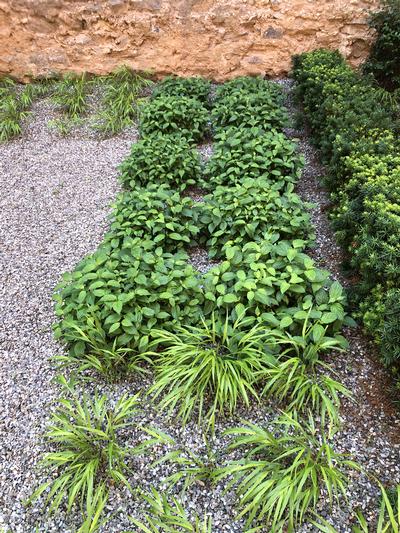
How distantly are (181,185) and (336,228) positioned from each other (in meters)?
1.62

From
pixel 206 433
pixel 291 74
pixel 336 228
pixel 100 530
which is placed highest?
pixel 291 74

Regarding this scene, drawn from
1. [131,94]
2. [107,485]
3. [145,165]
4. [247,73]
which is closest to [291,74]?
[247,73]

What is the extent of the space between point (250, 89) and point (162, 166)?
6.35 feet

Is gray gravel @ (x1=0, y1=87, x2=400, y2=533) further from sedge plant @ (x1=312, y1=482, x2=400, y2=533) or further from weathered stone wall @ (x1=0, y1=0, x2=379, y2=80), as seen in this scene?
weathered stone wall @ (x1=0, y1=0, x2=379, y2=80)

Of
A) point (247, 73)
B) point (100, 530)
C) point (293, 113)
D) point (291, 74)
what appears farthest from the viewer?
point (247, 73)

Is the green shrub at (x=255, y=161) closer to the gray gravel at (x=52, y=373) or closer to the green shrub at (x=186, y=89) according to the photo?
the gray gravel at (x=52, y=373)

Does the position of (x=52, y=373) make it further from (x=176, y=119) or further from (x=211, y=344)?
(x=176, y=119)

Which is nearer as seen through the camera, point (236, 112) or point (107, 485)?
point (107, 485)

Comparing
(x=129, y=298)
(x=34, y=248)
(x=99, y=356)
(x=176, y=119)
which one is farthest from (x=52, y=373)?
(x=176, y=119)

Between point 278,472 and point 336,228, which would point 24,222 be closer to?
point 336,228

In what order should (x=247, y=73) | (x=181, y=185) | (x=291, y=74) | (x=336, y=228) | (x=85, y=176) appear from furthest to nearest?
(x=247, y=73), (x=291, y=74), (x=85, y=176), (x=181, y=185), (x=336, y=228)

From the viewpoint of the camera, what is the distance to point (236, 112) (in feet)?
15.7

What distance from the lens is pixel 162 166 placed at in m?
4.15

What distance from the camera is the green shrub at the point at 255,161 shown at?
394cm
